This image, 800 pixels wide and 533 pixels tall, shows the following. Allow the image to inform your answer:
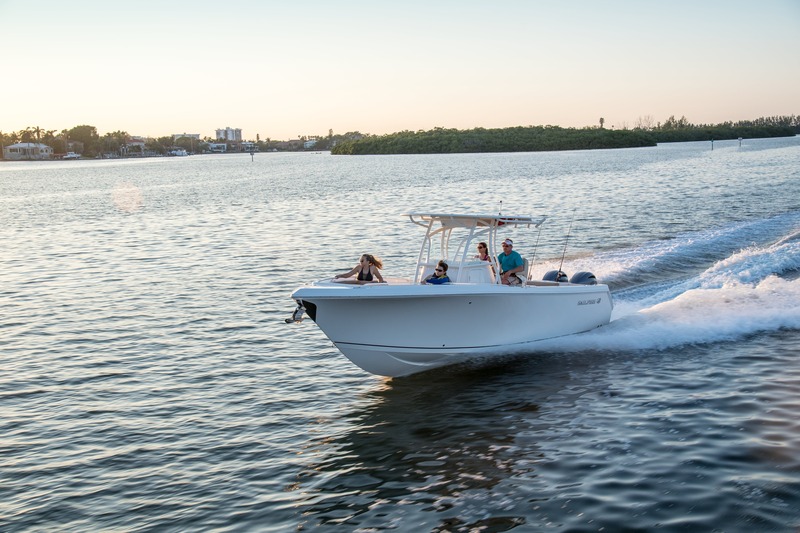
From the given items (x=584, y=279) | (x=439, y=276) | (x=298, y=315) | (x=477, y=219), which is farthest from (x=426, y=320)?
Answer: (x=584, y=279)

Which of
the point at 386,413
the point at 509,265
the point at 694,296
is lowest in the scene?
the point at 386,413

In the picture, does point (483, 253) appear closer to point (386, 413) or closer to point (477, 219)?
point (477, 219)

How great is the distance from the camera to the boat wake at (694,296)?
16.2 meters

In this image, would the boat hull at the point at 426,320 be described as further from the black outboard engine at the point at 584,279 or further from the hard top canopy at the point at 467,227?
the black outboard engine at the point at 584,279

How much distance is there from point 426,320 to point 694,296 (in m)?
8.04

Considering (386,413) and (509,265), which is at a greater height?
(509,265)

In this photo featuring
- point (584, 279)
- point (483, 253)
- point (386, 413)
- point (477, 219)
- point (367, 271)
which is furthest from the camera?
point (584, 279)

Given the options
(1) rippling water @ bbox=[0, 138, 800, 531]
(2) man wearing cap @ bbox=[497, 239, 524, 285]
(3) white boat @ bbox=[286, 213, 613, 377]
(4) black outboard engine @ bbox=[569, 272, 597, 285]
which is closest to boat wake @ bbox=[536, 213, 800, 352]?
(1) rippling water @ bbox=[0, 138, 800, 531]

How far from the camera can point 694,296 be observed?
18438 millimetres

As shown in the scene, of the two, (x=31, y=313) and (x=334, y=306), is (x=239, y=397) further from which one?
(x=31, y=313)

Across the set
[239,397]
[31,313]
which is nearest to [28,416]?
[239,397]

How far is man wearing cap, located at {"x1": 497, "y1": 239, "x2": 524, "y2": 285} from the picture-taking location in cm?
1504

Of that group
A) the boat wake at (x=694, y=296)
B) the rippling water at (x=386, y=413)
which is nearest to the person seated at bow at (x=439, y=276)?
the rippling water at (x=386, y=413)

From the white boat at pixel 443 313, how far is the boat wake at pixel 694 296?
2.84 ft
